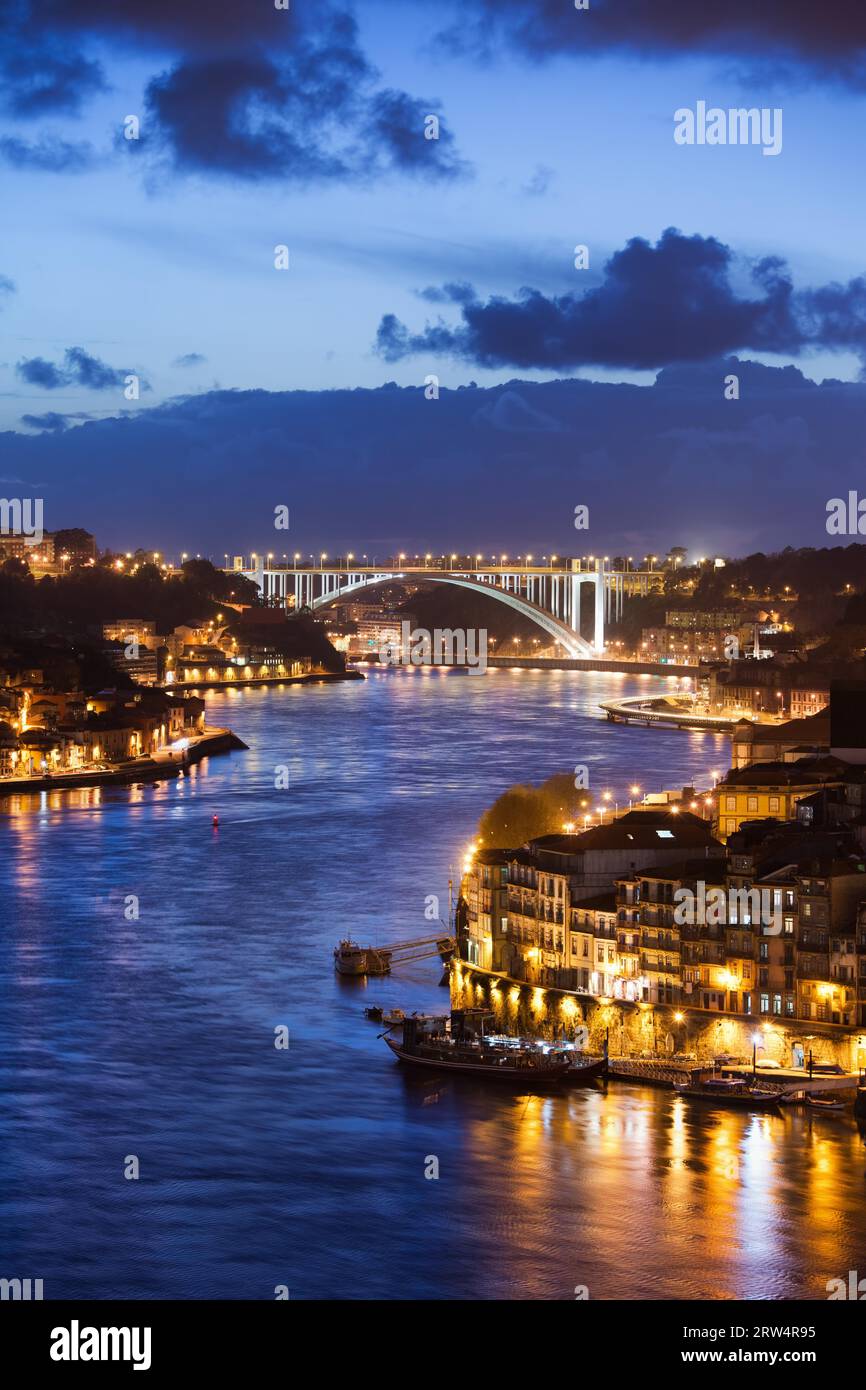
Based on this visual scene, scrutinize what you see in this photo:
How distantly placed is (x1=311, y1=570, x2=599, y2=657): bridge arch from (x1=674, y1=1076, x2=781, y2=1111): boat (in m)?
39.4

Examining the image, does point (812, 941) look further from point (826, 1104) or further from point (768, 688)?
point (768, 688)

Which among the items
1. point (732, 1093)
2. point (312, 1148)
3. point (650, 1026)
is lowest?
point (312, 1148)

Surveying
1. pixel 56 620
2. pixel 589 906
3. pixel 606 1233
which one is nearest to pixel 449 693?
pixel 56 620

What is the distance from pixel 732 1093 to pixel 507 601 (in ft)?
134

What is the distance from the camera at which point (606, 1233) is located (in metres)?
7.27

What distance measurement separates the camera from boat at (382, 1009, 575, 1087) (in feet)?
29.6

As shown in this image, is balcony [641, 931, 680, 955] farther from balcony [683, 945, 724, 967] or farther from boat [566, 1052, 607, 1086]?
boat [566, 1052, 607, 1086]

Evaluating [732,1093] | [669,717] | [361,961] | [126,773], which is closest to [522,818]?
[361,961]

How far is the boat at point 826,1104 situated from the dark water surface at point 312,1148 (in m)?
0.17

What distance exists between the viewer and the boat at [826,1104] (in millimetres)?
8430

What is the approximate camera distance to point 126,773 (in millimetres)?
24562

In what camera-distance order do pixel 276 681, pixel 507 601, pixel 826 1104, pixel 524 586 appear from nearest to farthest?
pixel 826 1104
pixel 276 681
pixel 507 601
pixel 524 586

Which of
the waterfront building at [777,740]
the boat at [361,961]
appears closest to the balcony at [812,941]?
the boat at [361,961]

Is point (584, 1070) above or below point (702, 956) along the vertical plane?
below
